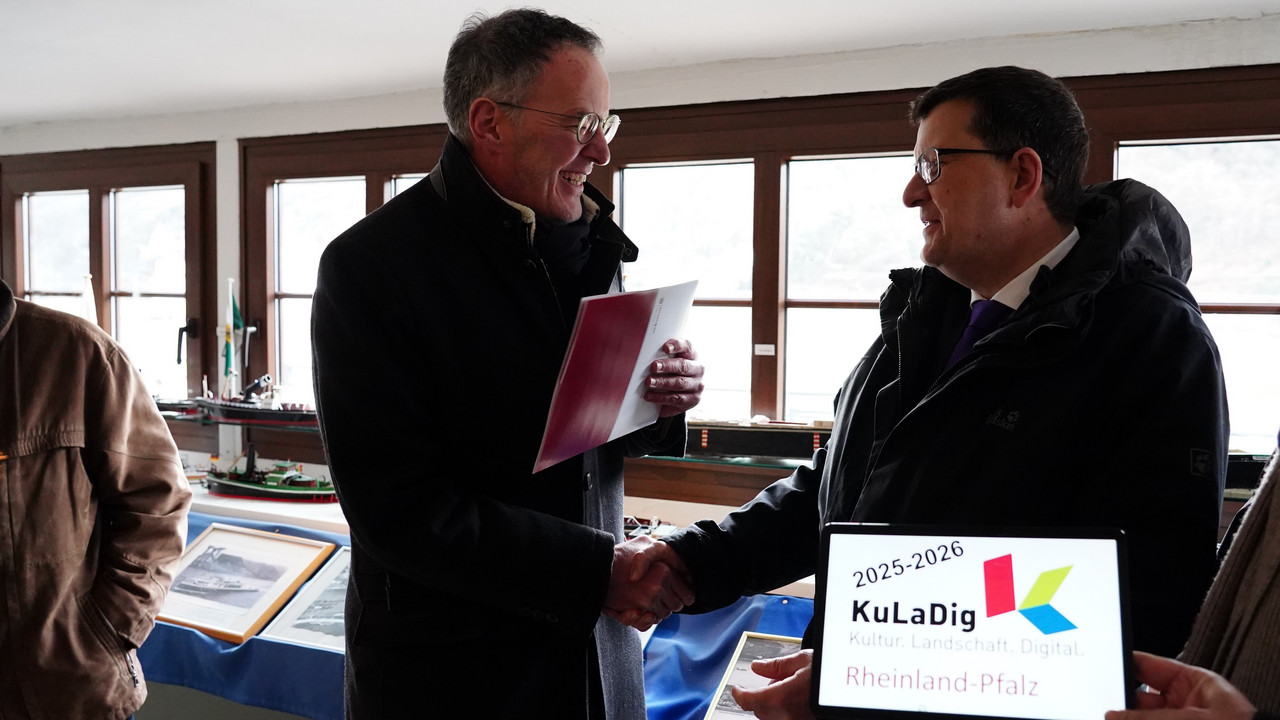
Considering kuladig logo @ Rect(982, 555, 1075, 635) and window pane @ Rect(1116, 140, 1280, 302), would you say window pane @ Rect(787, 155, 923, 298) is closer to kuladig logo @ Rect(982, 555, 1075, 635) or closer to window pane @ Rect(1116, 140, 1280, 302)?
window pane @ Rect(1116, 140, 1280, 302)

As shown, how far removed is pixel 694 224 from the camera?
481 cm

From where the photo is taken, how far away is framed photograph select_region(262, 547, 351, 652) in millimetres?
2596

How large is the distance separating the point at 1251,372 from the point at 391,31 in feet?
13.0

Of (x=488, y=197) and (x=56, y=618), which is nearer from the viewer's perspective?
(x=488, y=197)

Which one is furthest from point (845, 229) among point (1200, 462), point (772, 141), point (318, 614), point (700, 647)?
point (1200, 462)

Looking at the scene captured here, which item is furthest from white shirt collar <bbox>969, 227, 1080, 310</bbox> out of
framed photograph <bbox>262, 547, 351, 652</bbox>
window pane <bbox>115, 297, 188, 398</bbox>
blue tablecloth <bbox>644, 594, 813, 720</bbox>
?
window pane <bbox>115, 297, 188, 398</bbox>

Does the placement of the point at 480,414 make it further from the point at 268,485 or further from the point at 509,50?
the point at 268,485

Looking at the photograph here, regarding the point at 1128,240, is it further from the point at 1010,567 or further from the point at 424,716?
the point at 424,716

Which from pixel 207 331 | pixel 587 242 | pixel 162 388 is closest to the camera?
pixel 587 242

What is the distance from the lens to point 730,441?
365cm

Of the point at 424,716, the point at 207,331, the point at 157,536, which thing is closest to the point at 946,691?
the point at 424,716

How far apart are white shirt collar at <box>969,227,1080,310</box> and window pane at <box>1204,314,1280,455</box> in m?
3.02

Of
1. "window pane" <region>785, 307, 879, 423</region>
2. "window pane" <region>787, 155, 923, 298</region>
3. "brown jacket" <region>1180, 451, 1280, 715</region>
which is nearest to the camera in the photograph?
"brown jacket" <region>1180, 451, 1280, 715</region>

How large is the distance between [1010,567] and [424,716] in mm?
871
